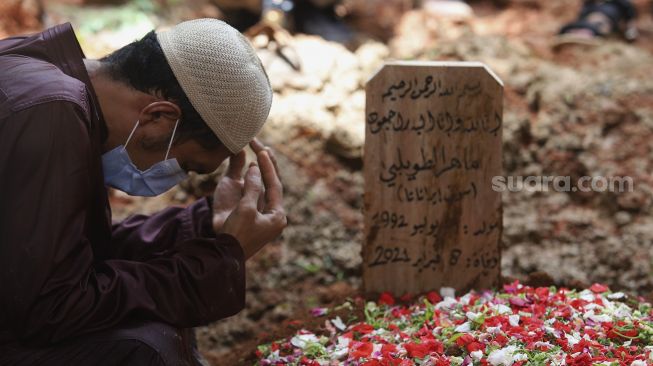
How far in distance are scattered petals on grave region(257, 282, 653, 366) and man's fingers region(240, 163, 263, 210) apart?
1.81 ft

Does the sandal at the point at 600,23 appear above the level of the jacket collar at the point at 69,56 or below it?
above

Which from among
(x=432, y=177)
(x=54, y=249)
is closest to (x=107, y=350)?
(x=54, y=249)

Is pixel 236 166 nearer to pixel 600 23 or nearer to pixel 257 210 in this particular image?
pixel 257 210

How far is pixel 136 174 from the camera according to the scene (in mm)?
2076

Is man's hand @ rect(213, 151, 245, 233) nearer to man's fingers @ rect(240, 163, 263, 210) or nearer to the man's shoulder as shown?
man's fingers @ rect(240, 163, 263, 210)

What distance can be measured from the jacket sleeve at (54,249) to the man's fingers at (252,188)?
1.07 ft

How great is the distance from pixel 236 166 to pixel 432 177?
0.72 metres

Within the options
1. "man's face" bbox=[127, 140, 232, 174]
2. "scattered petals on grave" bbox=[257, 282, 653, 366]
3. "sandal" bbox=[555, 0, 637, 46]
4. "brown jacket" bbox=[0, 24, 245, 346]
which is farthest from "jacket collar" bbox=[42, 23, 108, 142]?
"sandal" bbox=[555, 0, 637, 46]

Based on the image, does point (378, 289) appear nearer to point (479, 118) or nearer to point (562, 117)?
point (479, 118)

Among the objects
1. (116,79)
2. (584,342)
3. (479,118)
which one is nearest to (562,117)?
(479,118)

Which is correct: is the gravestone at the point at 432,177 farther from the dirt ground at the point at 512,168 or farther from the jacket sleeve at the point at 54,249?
the jacket sleeve at the point at 54,249

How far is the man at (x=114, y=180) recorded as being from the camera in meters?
1.67

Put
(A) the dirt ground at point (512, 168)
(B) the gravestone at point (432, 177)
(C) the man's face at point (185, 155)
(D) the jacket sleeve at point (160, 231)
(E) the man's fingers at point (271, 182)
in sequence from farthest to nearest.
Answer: (A) the dirt ground at point (512, 168)
(B) the gravestone at point (432, 177)
(D) the jacket sleeve at point (160, 231)
(E) the man's fingers at point (271, 182)
(C) the man's face at point (185, 155)

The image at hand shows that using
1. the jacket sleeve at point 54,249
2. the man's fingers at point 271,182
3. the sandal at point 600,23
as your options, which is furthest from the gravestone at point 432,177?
the sandal at point 600,23
